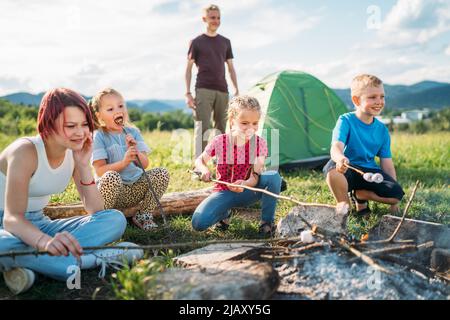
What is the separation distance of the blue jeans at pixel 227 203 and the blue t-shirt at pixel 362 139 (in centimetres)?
66

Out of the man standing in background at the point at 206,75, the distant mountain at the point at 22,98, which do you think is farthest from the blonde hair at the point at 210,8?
the distant mountain at the point at 22,98

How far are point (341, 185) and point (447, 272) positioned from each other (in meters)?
1.12

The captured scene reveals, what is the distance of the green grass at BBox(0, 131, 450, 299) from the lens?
252cm

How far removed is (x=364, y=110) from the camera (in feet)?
12.1

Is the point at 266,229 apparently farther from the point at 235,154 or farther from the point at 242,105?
the point at 242,105

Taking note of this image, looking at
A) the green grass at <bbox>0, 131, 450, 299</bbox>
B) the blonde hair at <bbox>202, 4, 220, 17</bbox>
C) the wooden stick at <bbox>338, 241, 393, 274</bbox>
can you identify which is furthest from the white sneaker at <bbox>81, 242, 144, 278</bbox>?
the blonde hair at <bbox>202, 4, 220, 17</bbox>

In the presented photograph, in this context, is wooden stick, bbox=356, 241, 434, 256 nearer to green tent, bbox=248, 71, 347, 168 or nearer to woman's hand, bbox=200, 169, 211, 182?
woman's hand, bbox=200, 169, 211, 182

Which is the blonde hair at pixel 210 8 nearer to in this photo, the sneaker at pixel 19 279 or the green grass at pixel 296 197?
the green grass at pixel 296 197

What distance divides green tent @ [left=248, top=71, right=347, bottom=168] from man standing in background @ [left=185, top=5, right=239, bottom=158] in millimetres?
667


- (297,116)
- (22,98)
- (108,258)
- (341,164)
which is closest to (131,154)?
(108,258)

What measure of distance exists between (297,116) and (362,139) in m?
2.70

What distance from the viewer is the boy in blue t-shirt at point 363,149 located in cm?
361

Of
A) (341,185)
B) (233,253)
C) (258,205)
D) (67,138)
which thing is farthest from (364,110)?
(67,138)
